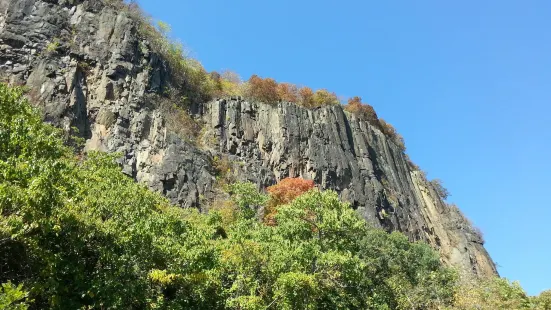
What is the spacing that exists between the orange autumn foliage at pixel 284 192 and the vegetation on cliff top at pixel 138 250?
8975mm

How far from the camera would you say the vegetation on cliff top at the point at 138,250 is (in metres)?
12.6

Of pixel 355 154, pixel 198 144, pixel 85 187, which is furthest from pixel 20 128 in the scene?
pixel 355 154

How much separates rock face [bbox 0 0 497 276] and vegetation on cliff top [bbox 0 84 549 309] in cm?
927

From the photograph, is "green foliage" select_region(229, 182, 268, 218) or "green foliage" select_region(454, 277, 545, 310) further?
"green foliage" select_region(229, 182, 268, 218)

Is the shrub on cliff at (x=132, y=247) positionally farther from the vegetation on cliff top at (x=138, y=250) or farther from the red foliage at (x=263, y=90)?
the red foliage at (x=263, y=90)

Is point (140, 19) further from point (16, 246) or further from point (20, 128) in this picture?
point (16, 246)

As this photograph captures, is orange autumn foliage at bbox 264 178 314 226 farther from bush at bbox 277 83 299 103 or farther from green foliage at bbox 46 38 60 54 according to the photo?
green foliage at bbox 46 38 60 54

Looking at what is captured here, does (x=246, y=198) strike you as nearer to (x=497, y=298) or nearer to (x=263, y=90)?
(x=497, y=298)

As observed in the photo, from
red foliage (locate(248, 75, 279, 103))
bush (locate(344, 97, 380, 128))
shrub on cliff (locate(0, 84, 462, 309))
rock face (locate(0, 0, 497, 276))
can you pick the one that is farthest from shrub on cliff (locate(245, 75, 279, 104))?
shrub on cliff (locate(0, 84, 462, 309))

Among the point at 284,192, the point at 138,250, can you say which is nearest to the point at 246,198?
the point at 284,192

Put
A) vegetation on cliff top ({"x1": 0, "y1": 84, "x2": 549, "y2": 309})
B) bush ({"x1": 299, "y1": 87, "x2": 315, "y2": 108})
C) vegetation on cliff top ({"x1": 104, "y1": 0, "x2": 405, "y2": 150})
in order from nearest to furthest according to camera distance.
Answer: vegetation on cliff top ({"x1": 0, "y1": 84, "x2": 549, "y2": 309}) < vegetation on cliff top ({"x1": 104, "y1": 0, "x2": 405, "y2": 150}) < bush ({"x1": 299, "y1": 87, "x2": 315, "y2": 108})

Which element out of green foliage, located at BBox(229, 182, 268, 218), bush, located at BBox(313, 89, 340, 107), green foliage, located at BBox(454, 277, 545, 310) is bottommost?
green foliage, located at BBox(454, 277, 545, 310)

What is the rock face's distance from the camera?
33062 mm

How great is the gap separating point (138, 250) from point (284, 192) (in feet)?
68.4
